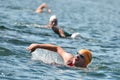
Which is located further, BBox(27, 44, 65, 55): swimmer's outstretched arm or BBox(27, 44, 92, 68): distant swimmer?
BBox(27, 44, 92, 68): distant swimmer

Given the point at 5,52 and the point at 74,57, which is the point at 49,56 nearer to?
the point at 74,57

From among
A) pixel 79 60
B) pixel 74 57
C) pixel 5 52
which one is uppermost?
pixel 5 52

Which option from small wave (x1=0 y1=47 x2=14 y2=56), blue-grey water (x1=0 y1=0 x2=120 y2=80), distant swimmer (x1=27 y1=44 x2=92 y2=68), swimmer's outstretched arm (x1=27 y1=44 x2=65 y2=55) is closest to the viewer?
blue-grey water (x1=0 y1=0 x2=120 y2=80)

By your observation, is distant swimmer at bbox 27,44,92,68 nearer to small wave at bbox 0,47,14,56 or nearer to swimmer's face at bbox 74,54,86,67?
swimmer's face at bbox 74,54,86,67

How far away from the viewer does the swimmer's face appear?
520 inches

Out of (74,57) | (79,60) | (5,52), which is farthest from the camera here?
(5,52)

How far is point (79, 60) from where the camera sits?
13359 millimetres

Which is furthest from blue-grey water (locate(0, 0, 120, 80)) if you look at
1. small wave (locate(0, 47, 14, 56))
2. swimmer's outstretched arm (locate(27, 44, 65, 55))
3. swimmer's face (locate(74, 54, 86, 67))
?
swimmer's outstretched arm (locate(27, 44, 65, 55))

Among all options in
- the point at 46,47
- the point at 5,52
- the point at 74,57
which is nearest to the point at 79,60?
the point at 74,57

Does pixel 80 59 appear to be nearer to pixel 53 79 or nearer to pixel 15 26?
pixel 53 79

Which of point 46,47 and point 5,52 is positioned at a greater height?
point 5,52

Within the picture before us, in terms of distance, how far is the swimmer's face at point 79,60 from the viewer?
13.2m

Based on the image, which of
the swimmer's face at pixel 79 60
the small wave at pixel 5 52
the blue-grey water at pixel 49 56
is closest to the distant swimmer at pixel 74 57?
the swimmer's face at pixel 79 60

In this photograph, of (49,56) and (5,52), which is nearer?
(49,56)
